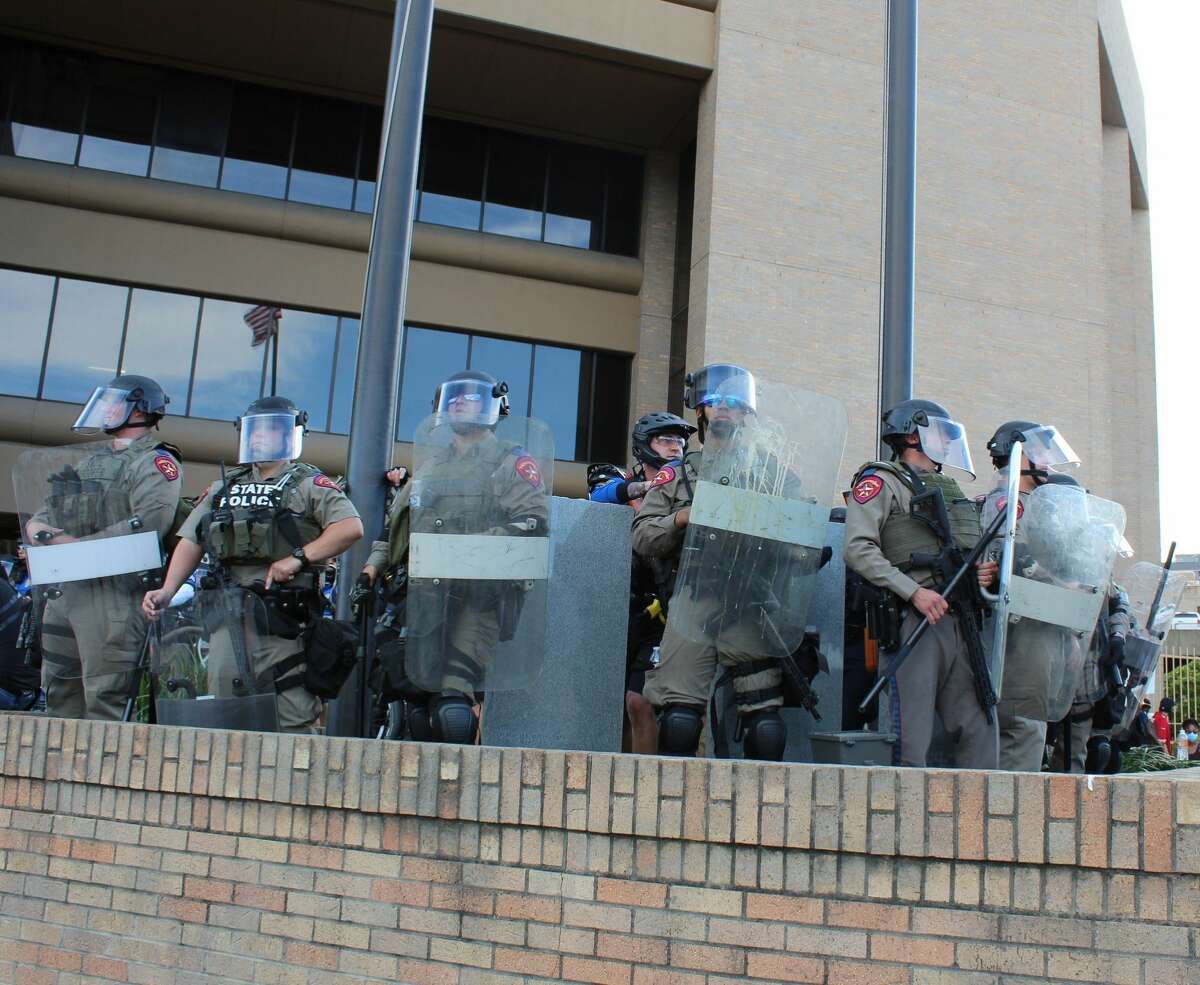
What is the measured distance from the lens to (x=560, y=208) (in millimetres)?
20094

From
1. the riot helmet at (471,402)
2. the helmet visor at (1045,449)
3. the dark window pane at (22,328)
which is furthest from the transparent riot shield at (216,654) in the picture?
the dark window pane at (22,328)

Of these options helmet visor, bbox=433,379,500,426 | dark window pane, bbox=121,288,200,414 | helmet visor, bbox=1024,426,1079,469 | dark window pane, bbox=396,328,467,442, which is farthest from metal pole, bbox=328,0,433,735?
dark window pane, bbox=121,288,200,414

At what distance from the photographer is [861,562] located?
14.6 ft

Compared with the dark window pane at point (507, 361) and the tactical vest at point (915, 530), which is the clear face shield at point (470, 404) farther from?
the dark window pane at point (507, 361)

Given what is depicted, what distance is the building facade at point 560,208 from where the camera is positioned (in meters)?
17.6

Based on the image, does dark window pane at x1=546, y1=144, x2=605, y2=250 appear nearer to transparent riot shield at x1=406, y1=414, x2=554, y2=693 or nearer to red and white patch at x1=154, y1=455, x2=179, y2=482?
red and white patch at x1=154, y1=455, x2=179, y2=482

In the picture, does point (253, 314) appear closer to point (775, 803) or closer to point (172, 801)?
point (172, 801)

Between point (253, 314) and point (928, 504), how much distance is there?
1547 cm

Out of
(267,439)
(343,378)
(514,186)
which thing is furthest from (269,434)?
(514,186)

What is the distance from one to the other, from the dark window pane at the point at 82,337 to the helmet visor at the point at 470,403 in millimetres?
15220

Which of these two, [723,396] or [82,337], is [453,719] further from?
[82,337]

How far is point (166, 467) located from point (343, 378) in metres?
13.8

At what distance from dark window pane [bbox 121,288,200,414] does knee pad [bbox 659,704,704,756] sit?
15772mm

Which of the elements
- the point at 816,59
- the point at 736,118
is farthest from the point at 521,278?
the point at 816,59
